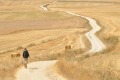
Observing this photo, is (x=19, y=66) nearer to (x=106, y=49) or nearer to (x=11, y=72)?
(x=11, y=72)

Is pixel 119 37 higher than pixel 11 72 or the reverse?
the reverse

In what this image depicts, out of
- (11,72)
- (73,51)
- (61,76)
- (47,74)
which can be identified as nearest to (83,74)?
(61,76)

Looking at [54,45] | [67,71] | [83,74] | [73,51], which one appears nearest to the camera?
[83,74]

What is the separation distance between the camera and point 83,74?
24.3 metres

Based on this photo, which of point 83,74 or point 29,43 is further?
point 29,43

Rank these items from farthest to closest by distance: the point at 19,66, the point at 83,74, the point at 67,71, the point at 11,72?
the point at 19,66, the point at 11,72, the point at 67,71, the point at 83,74

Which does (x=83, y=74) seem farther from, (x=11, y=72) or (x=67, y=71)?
(x=11, y=72)

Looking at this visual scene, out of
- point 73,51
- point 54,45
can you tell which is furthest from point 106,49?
point 54,45

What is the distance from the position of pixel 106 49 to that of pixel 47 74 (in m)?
20.1

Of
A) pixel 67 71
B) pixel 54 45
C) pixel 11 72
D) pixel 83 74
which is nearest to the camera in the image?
pixel 83 74

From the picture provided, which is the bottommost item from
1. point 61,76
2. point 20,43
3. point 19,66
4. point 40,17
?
point 40,17

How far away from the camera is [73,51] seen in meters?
44.4

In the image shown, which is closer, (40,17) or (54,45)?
(54,45)

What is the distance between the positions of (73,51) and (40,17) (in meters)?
65.3
